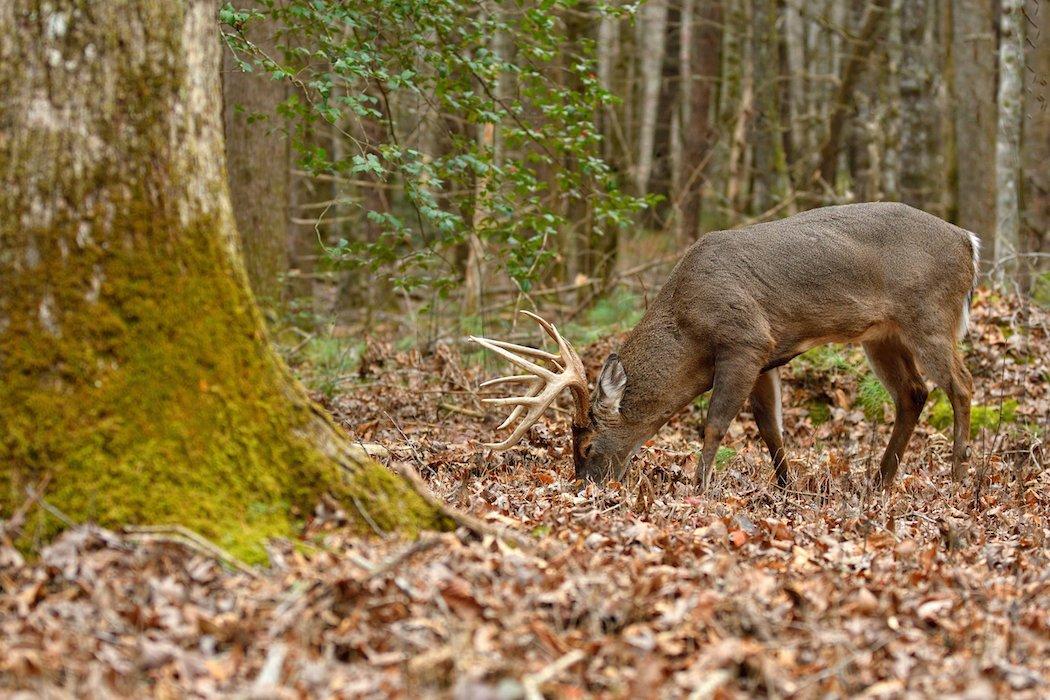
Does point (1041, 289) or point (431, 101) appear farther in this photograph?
point (1041, 289)

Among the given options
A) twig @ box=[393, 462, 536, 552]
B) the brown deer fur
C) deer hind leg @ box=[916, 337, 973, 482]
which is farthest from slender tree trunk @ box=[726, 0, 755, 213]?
twig @ box=[393, 462, 536, 552]

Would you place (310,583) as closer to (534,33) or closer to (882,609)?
(882,609)

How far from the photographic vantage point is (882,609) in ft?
13.8

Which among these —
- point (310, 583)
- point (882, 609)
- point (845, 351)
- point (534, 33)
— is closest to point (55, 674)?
point (310, 583)

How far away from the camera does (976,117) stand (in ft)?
42.5

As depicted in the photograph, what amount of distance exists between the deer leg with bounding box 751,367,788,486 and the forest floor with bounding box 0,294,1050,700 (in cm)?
222

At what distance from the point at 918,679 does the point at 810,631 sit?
0.39 m

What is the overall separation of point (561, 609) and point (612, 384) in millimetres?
4339

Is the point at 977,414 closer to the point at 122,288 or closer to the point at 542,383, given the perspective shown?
the point at 542,383

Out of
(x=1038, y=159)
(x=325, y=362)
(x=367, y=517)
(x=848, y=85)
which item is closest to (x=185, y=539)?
(x=367, y=517)

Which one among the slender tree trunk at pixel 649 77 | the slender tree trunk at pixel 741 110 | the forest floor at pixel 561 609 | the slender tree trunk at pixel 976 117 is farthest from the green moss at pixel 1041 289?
the slender tree trunk at pixel 649 77

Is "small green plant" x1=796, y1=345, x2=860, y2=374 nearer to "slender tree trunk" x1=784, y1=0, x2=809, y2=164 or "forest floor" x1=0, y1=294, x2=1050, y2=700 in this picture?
"forest floor" x1=0, y1=294, x2=1050, y2=700

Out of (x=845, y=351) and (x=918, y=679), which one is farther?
(x=845, y=351)

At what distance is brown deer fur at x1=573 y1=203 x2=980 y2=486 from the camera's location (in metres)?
7.87
